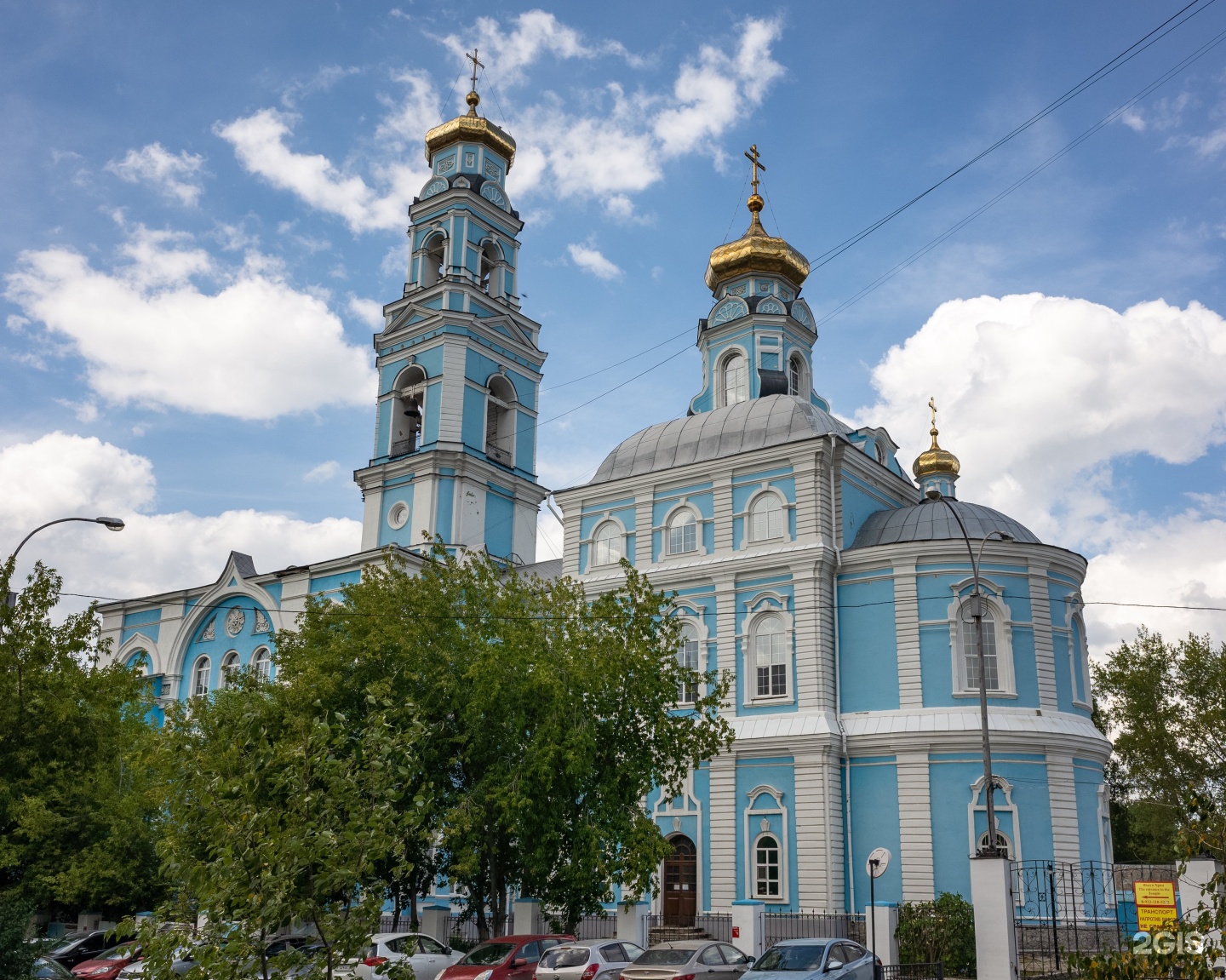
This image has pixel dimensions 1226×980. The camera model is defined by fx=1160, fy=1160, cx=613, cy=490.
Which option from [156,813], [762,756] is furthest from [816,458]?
[156,813]

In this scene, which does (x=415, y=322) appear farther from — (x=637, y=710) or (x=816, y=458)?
(x=637, y=710)

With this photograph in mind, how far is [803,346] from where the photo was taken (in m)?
38.6

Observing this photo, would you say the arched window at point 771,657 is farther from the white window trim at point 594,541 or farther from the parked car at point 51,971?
the parked car at point 51,971

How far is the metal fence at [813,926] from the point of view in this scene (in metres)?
25.5

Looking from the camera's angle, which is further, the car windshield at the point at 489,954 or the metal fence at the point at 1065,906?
the metal fence at the point at 1065,906

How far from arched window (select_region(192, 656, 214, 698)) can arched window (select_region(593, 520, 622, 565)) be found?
15.7 meters

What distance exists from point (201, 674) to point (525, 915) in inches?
842

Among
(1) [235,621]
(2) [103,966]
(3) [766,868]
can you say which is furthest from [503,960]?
(1) [235,621]

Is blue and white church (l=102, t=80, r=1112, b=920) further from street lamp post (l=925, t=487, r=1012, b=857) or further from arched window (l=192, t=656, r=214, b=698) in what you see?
arched window (l=192, t=656, r=214, b=698)

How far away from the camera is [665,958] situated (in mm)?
17359

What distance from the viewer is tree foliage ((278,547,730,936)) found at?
19250 mm

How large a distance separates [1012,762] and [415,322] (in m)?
24.6

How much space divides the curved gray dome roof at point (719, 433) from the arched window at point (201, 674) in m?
16.3

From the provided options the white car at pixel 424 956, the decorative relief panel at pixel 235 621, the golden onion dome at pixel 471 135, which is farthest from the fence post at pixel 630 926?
the golden onion dome at pixel 471 135
